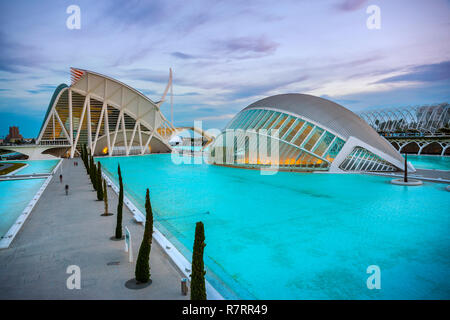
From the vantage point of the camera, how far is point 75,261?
7730mm

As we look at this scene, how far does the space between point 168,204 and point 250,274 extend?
332 inches

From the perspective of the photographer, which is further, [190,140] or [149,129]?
[190,140]

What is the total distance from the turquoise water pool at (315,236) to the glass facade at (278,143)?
23.7ft

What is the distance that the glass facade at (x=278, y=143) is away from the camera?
2597cm

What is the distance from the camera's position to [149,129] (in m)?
58.0

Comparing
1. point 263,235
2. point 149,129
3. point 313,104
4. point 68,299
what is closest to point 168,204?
point 263,235

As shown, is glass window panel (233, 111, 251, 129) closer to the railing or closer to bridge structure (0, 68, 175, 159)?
bridge structure (0, 68, 175, 159)

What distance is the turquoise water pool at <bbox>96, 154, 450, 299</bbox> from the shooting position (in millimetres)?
6691

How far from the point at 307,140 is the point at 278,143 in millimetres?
2719

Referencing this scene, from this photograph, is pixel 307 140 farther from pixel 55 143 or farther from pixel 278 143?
pixel 55 143

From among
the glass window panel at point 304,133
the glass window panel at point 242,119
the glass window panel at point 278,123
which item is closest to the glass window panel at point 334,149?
the glass window panel at point 304,133

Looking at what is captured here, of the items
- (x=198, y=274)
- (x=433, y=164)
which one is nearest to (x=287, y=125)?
(x=433, y=164)

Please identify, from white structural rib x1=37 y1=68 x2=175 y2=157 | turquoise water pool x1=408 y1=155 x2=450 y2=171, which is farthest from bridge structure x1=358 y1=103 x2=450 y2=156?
white structural rib x1=37 y1=68 x2=175 y2=157

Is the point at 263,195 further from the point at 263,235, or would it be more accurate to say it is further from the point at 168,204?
the point at 263,235
